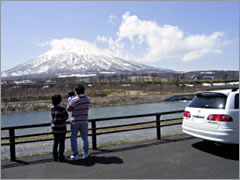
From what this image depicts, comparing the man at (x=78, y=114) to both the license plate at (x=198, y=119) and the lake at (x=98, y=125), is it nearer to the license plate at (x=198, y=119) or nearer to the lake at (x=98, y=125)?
the license plate at (x=198, y=119)

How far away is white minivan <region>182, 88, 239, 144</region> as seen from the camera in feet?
17.3

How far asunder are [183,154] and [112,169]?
1.90 metres

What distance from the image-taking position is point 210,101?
589 cm

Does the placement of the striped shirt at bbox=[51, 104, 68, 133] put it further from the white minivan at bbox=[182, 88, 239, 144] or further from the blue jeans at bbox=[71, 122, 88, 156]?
the white minivan at bbox=[182, 88, 239, 144]

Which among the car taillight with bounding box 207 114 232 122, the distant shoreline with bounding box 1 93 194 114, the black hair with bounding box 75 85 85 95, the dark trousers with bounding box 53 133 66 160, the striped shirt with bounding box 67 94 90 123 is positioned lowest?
the distant shoreline with bounding box 1 93 194 114

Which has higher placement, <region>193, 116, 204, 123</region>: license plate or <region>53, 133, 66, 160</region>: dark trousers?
<region>193, 116, 204, 123</region>: license plate

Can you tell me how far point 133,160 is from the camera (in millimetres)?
5305

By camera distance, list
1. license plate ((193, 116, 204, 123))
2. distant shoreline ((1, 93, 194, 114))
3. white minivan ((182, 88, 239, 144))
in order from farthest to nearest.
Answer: distant shoreline ((1, 93, 194, 114)), license plate ((193, 116, 204, 123)), white minivan ((182, 88, 239, 144))

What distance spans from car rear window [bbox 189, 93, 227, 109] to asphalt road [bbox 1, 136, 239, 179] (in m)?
1.11

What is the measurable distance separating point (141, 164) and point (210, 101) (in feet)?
7.75

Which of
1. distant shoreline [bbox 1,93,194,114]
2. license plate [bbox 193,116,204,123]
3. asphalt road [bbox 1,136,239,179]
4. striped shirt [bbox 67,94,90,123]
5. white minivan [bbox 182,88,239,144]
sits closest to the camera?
asphalt road [bbox 1,136,239,179]

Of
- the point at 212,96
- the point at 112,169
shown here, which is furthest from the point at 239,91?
the point at 112,169

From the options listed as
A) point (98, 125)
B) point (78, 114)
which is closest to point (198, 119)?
point (78, 114)

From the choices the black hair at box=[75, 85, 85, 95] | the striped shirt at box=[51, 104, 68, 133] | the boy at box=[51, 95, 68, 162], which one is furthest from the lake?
the black hair at box=[75, 85, 85, 95]
